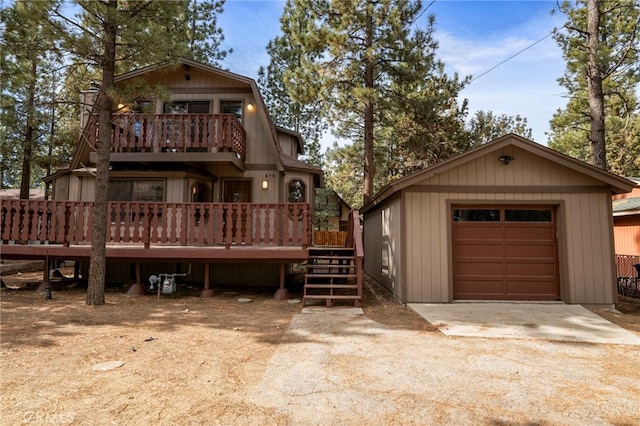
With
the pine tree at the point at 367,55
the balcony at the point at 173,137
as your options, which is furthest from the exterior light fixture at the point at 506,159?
the pine tree at the point at 367,55

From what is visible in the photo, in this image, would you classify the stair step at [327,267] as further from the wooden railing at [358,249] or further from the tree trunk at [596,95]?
the tree trunk at [596,95]

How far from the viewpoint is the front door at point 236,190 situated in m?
10.6

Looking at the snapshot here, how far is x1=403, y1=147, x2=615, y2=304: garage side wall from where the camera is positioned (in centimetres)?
750

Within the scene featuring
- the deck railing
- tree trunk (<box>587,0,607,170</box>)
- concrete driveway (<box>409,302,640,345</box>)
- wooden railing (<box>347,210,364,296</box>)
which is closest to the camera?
concrete driveway (<box>409,302,640,345</box>)

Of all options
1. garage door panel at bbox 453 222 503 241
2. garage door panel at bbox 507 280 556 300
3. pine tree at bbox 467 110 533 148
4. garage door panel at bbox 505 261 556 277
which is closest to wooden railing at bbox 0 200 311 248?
garage door panel at bbox 453 222 503 241

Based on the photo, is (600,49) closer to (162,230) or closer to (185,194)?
(185,194)

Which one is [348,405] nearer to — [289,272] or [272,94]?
[289,272]

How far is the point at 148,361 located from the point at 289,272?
673 centimetres

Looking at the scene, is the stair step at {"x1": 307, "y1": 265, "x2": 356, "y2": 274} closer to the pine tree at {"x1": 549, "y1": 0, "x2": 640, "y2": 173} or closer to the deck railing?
the deck railing

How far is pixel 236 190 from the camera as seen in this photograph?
10.7 m

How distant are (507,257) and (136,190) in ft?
32.2

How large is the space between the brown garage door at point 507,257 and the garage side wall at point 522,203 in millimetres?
241

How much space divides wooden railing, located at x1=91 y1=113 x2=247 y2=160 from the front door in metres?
1.32

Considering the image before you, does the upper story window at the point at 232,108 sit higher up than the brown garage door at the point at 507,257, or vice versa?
the upper story window at the point at 232,108
